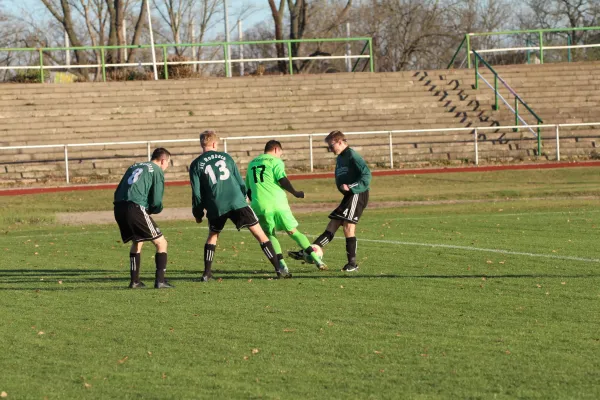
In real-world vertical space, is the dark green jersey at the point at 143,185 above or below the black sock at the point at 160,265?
above

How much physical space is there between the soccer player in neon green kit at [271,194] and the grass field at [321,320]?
59 centimetres

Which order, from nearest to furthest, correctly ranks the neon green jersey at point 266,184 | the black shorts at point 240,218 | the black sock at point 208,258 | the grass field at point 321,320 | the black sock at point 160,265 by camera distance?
the grass field at point 321,320 < the black sock at point 160,265 < the black shorts at point 240,218 < the black sock at point 208,258 < the neon green jersey at point 266,184

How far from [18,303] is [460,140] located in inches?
982

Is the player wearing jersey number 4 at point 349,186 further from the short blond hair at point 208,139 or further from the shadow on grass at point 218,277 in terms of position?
the short blond hair at point 208,139

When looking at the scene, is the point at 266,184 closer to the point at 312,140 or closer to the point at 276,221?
the point at 276,221

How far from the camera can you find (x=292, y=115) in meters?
35.1

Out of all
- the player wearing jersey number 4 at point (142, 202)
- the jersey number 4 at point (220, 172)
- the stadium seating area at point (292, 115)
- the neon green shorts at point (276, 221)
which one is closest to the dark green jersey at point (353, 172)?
the neon green shorts at point (276, 221)

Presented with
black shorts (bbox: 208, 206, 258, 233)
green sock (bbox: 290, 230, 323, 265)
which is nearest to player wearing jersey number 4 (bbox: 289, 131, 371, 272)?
green sock (bbox: 290, 230, 323, 265)

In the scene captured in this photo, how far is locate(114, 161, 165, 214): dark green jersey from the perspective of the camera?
10.4 metres

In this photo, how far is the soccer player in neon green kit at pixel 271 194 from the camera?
1134 centimetres

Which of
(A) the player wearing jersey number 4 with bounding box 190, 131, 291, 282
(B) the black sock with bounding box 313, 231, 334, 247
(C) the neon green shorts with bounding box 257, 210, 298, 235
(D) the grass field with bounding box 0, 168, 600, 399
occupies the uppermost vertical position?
(A) the player wearing jersey number 4 with bounding box 190, 131, 291, 282

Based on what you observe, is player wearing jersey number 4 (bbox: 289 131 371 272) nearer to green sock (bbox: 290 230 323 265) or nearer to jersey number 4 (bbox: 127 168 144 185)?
green sock (bbox: 290 230 323 265)

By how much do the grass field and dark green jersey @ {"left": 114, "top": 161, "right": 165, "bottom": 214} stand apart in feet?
3.19

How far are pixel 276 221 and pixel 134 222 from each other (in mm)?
1798
